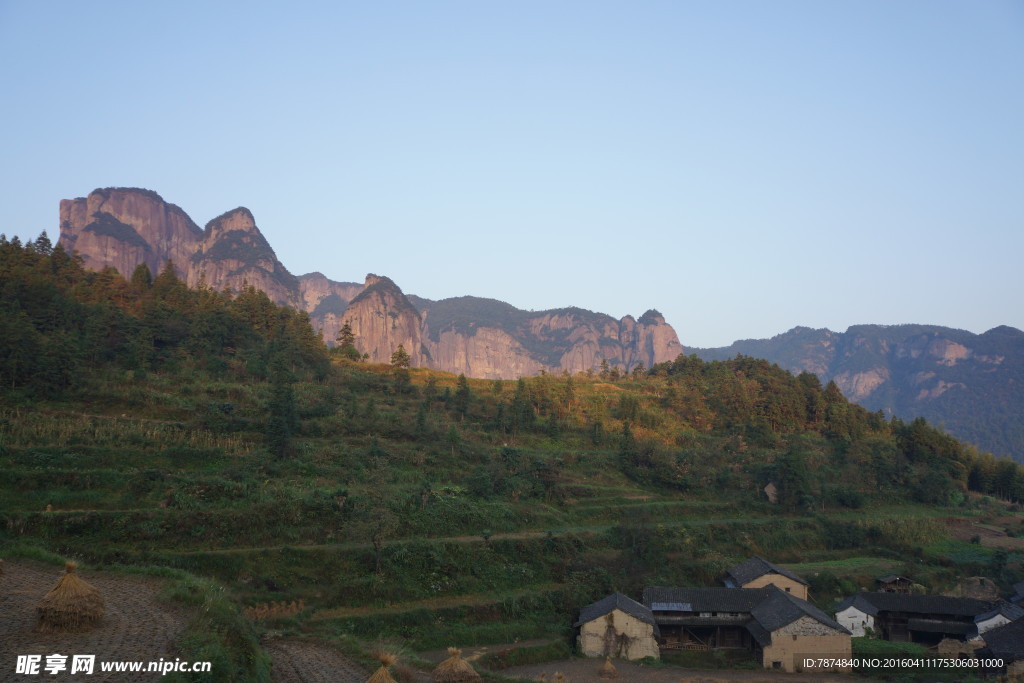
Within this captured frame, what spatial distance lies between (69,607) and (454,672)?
269 inches

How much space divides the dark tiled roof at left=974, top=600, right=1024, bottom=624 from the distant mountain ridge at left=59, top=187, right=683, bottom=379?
6110cm

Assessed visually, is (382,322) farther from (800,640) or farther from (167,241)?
(800,640)

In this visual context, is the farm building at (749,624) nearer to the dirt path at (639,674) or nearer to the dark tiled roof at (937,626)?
the dirt path at (639,674)

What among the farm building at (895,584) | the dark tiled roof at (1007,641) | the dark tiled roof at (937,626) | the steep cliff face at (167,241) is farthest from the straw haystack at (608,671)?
the steep cliff face at (167,241)

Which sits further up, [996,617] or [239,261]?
[239,261]

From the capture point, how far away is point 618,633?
71.7 ft

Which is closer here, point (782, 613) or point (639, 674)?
point (639, 674)

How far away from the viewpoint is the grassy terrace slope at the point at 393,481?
20266 mm

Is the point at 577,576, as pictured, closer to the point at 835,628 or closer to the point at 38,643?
the point at 835,628

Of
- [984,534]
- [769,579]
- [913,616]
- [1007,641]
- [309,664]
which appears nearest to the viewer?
[309,664]

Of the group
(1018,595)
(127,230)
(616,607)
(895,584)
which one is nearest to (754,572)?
(895,584)

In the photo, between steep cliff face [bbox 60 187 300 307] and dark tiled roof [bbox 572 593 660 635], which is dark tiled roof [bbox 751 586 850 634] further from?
steep cliff face [bbox 60 187 300 307]

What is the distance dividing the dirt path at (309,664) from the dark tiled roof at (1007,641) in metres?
19.4

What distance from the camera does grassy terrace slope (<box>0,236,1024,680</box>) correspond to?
20266mm
